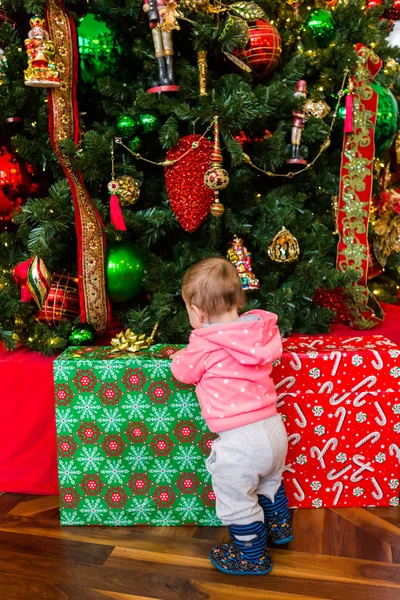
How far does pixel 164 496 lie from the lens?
4.48 feet

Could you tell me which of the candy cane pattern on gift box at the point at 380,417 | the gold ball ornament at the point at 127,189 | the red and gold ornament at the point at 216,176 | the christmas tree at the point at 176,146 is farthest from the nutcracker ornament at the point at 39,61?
the candy cane pattern on gift box at the point at 380,417

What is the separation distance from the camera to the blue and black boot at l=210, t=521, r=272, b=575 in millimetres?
1185

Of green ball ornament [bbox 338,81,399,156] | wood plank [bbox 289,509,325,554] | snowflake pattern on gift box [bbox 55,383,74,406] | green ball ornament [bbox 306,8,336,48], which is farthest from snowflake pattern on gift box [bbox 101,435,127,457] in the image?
green ball ornament [bbox 306,8,336,48]

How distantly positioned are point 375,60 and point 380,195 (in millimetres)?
540

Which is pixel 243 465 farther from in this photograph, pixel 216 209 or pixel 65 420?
pixel 216 209

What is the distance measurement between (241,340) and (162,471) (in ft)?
1.46

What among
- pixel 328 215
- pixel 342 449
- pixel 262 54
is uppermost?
pixel 262 54

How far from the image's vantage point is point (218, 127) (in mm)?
1498

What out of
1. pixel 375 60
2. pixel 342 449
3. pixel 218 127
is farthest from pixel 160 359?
pixel 375 60

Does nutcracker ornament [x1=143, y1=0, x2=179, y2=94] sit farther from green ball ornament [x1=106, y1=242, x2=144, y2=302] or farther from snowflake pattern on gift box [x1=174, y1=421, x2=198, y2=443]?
snowflake pattern on gift box [x1=174, y1=421, x2=198, y2=443]

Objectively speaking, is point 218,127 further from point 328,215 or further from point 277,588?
point 277,588

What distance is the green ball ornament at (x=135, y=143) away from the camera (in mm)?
1574

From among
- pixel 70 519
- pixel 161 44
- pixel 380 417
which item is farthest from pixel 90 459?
pixel 161 44

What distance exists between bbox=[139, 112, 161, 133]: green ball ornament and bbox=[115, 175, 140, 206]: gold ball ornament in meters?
0.15
